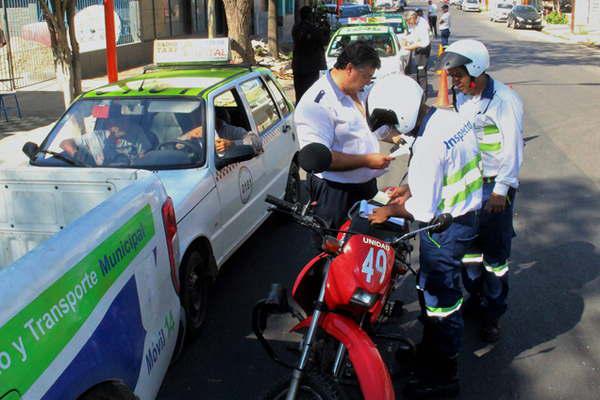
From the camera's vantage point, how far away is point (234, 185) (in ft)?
18.0

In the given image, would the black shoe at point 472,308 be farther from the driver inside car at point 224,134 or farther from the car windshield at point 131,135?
the car windshield at point 131,135

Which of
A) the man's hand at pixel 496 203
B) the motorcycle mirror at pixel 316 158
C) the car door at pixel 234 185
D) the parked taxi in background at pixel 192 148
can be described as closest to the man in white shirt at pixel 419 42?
the parked taxi in background at pixel 192 148

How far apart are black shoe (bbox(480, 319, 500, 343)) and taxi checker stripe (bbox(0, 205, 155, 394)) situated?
2.74m

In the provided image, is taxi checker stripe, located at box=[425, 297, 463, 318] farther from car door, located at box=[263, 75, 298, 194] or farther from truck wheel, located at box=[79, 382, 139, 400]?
car door, located at box=[263, 75, 298, 194]

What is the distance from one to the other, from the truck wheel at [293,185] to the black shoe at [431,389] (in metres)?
3.45

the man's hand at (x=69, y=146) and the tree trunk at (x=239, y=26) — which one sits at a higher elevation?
the tree trunk at (x=239, y=26)

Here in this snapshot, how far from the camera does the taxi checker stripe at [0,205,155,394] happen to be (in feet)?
6.29

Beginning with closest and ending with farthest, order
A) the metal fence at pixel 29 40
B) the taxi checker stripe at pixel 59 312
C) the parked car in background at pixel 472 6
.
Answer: the taxi checker stripe at pixel 59 312
the metal fence at pixel 29 40
the parked car in background at pixel 472 6

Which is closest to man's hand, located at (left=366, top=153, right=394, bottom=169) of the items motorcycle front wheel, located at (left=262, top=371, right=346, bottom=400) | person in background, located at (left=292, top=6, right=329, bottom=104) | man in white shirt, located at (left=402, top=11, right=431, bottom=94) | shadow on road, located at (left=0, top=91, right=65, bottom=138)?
motorcycle front wheel, located at (left=262, top=371, right=346, bottom=400)

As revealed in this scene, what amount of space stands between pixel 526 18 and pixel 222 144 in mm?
42840

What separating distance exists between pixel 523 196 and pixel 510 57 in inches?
756

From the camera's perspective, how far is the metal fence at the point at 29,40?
1620 centimetres

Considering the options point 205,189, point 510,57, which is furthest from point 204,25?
point 205,189

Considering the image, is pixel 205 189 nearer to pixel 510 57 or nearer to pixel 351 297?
pixel 351 297
